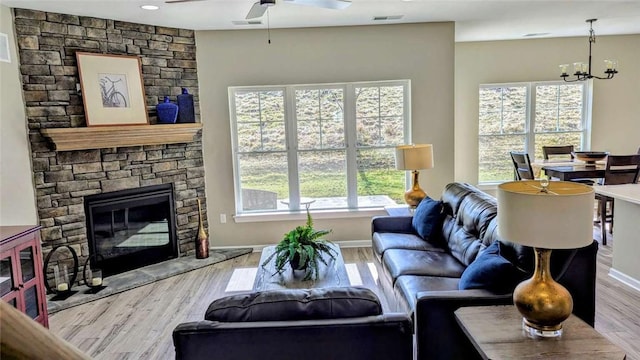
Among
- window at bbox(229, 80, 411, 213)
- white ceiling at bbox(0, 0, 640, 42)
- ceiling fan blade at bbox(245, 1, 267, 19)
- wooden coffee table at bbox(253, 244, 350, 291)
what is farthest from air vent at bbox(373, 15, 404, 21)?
wooden coffee table at bbox(253, 244, 350, 291)

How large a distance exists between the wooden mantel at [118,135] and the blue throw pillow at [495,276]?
370cm

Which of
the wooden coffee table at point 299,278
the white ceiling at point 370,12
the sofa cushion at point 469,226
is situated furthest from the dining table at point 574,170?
the wooden coffee table at point 299,278

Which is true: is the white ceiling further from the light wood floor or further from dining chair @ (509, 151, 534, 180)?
the light wood floor

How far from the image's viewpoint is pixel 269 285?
3336 mm

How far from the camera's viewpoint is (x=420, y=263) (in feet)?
11.6

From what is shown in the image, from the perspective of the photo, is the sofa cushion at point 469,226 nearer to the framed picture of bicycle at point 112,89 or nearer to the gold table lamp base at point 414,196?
the gold table lamp base at point 414,196

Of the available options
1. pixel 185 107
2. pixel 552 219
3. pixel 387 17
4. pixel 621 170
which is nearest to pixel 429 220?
pixel 552 219

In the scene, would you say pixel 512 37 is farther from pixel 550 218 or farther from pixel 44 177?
pixel 44 177

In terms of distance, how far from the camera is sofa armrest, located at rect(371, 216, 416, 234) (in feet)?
14.9

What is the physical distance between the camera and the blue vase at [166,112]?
16.8ft

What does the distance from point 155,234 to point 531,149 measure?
575 cm

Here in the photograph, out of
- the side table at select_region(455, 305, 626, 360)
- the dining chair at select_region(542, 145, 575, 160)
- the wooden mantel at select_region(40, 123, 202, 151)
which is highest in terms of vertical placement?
the wooden mantel at select_region(40, 123, 202, 151)

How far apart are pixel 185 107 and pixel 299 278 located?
9.16 ft

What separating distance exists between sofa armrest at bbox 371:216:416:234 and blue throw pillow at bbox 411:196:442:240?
0.74 feet
